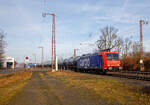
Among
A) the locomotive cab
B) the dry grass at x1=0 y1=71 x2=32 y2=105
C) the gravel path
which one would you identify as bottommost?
the dry grass at x1=0 y1=71 x2=32 y2=105

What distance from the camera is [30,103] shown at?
8258 mm

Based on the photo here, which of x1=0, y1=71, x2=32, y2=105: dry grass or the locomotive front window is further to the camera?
the locomotive front window

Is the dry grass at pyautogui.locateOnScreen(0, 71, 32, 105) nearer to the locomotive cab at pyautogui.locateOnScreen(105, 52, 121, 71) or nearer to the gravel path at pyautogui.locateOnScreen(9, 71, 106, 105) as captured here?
the gravel path at pyautogui.locateOnScreen(9, 71, 106, 105)

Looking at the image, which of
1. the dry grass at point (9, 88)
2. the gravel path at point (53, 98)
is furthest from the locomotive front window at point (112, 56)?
the gravel path at point (53, 98)

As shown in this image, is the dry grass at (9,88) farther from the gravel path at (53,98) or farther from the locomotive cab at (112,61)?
the locomotive cab at (112,61)

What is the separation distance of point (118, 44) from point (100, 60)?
27.4 meters

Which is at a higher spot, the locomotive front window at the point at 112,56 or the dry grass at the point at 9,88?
→ the locomotive front window at the point at 112,56

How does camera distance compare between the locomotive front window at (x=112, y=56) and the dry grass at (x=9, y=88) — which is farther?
the locomotive front window at (x=112, y=56)

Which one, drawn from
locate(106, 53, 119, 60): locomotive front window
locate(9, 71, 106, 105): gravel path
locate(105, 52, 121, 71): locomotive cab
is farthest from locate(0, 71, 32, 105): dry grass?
locate(106, 53, 119, 60): locomotive front window

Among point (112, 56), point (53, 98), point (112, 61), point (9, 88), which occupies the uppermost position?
point (112, 56)

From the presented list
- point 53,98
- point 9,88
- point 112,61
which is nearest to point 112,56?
point 112,61

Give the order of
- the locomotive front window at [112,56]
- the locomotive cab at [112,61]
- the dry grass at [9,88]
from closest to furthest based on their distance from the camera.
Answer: the dry grass at [9,88], the locomotive cab at [112,61], the locomotive front window at [112,56]

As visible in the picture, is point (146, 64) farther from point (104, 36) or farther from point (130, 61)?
→ point (104, 36)

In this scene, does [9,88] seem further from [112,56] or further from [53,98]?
[112,56]
